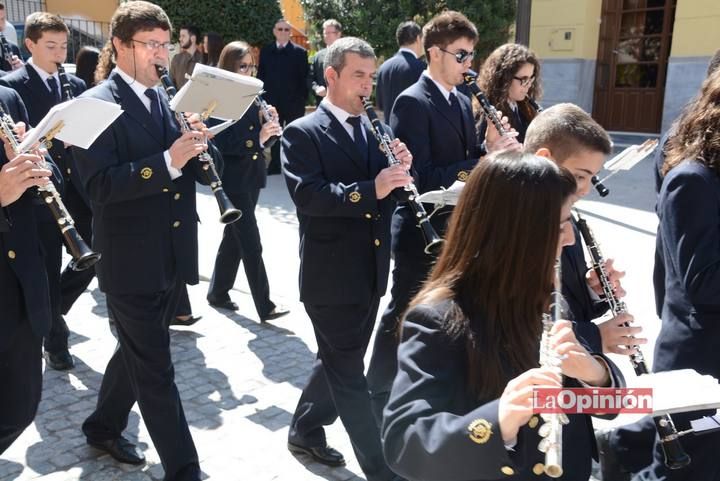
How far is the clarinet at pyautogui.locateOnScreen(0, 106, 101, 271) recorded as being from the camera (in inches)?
114

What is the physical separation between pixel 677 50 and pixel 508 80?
9.89m

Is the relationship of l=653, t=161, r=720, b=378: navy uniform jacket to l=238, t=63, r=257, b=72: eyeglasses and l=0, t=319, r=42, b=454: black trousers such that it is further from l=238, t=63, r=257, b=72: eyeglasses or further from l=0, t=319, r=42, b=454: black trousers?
l=238, t=63, r=257, b=72: eyeglasses

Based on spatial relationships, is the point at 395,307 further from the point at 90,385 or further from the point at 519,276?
the point at 519,276

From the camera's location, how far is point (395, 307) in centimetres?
402

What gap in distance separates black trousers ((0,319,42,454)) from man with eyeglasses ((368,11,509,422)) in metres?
1.65

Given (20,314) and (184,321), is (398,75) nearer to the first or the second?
(184,321)

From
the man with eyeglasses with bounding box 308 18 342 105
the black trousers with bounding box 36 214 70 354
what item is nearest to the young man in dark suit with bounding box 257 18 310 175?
the man with eyeglasses with bounding box 308 18 342 105

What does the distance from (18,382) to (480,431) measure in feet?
7.38

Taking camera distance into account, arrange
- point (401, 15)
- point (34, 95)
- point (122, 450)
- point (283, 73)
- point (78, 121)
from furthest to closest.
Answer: point (401, 15) → point (283, 73) → point (34, 95) → point (122, 450) → point (78, 121)

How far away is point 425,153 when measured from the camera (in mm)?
3988

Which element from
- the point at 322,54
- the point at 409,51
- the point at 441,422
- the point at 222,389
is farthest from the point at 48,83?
the point at 322,54

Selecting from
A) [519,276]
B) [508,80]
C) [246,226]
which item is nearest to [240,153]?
[246,226]

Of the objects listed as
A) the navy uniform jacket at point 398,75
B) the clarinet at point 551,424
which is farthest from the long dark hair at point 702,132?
the navy uniform jacket at point 398,75

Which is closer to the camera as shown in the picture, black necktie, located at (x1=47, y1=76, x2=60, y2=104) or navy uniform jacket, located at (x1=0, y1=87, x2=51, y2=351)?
navy uniform jacket, located at (x1=0, y1=87, x2=51, y2=351)
